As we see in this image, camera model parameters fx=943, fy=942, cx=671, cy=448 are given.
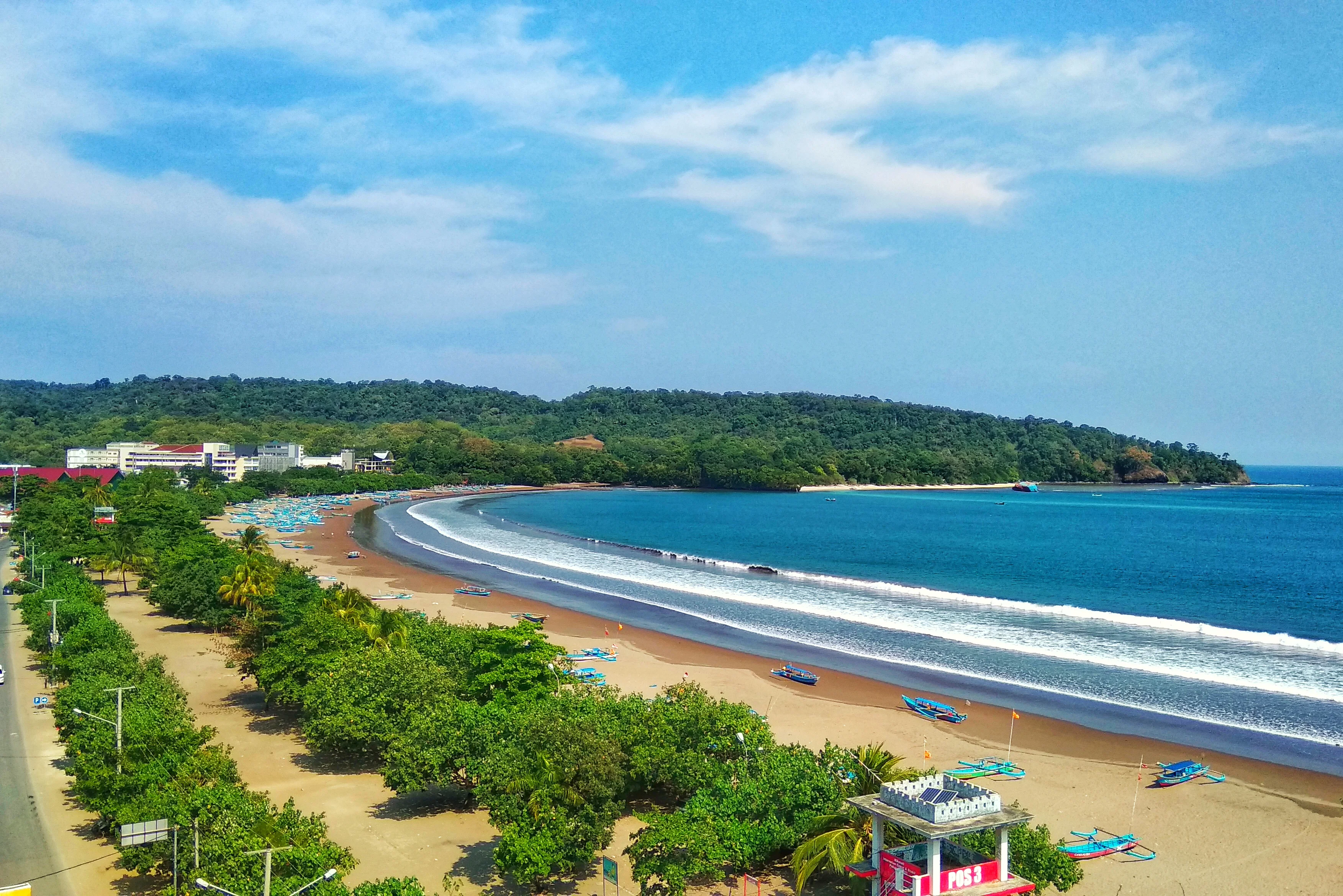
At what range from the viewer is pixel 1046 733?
117ft

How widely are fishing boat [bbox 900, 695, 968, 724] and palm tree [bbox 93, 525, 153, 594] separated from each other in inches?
2175

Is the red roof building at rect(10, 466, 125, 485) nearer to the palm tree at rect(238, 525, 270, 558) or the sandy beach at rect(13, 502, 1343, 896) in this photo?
the palm tree at rect(238, 525, 270, 558)

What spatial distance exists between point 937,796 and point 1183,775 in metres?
19.3

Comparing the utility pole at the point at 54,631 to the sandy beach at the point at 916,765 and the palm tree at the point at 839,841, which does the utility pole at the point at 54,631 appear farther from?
the palm tree at the point at 839,841

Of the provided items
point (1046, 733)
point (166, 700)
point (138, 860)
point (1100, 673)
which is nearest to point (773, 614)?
point (1100, 673)

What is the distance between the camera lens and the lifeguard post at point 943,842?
15789 millimetres

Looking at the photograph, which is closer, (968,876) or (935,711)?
(968,876)

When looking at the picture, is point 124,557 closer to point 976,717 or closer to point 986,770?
point 976,717

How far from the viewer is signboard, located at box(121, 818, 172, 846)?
20.9 m

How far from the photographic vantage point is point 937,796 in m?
16.3

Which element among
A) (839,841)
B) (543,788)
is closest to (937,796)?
(839,841)

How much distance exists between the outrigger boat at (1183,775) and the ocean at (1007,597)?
338cm

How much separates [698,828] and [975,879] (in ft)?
22.9

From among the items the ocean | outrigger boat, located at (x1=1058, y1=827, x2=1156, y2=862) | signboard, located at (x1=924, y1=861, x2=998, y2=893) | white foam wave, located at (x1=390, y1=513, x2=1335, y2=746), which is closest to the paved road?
signboard, located at (x1=924, y1=861, x2=998, y2=893)
